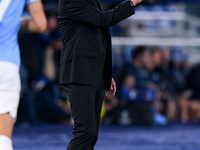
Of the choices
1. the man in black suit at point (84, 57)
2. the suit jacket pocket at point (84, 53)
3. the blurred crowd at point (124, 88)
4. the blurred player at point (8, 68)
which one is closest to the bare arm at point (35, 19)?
the blurred player at point (8, 68)

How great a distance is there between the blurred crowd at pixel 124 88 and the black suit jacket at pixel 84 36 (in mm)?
4974

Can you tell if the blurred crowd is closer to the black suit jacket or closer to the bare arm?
the bare arm

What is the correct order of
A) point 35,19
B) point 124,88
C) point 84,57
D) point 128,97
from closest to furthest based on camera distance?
point 84,57 < point 35,19 < point 128,97 < point 124,88

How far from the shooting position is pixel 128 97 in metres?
8.85

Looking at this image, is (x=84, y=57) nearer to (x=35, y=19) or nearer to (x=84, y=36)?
(x=84, y=36)

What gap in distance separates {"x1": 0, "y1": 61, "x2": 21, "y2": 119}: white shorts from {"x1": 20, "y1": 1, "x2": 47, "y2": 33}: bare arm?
485 mm

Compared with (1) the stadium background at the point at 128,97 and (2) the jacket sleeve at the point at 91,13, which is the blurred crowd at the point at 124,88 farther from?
(2) the jacket sleeve at the point at 91,13

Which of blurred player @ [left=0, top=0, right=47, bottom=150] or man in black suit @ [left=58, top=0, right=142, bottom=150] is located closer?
blurred player @ [left=0, top=0, right=47, bottom=150]

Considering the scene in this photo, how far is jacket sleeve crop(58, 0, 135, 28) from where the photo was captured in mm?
3574

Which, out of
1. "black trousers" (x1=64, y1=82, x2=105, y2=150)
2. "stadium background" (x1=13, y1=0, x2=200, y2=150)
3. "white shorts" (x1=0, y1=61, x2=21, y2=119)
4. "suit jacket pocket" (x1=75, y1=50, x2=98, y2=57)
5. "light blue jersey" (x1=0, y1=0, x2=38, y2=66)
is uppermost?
"light blue jersey" (x1=0, y1=0, x2=38, y2=66)

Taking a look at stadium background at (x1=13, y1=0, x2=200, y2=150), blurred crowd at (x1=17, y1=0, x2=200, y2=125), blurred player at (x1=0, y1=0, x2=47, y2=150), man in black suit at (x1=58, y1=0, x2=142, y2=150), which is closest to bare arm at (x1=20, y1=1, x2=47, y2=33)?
blurred player at (x1=0, y1=0, x2=47, y2=150)

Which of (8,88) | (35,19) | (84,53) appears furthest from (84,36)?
(8,88)

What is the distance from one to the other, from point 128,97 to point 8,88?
546 centimetres

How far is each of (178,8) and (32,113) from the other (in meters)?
6.41
